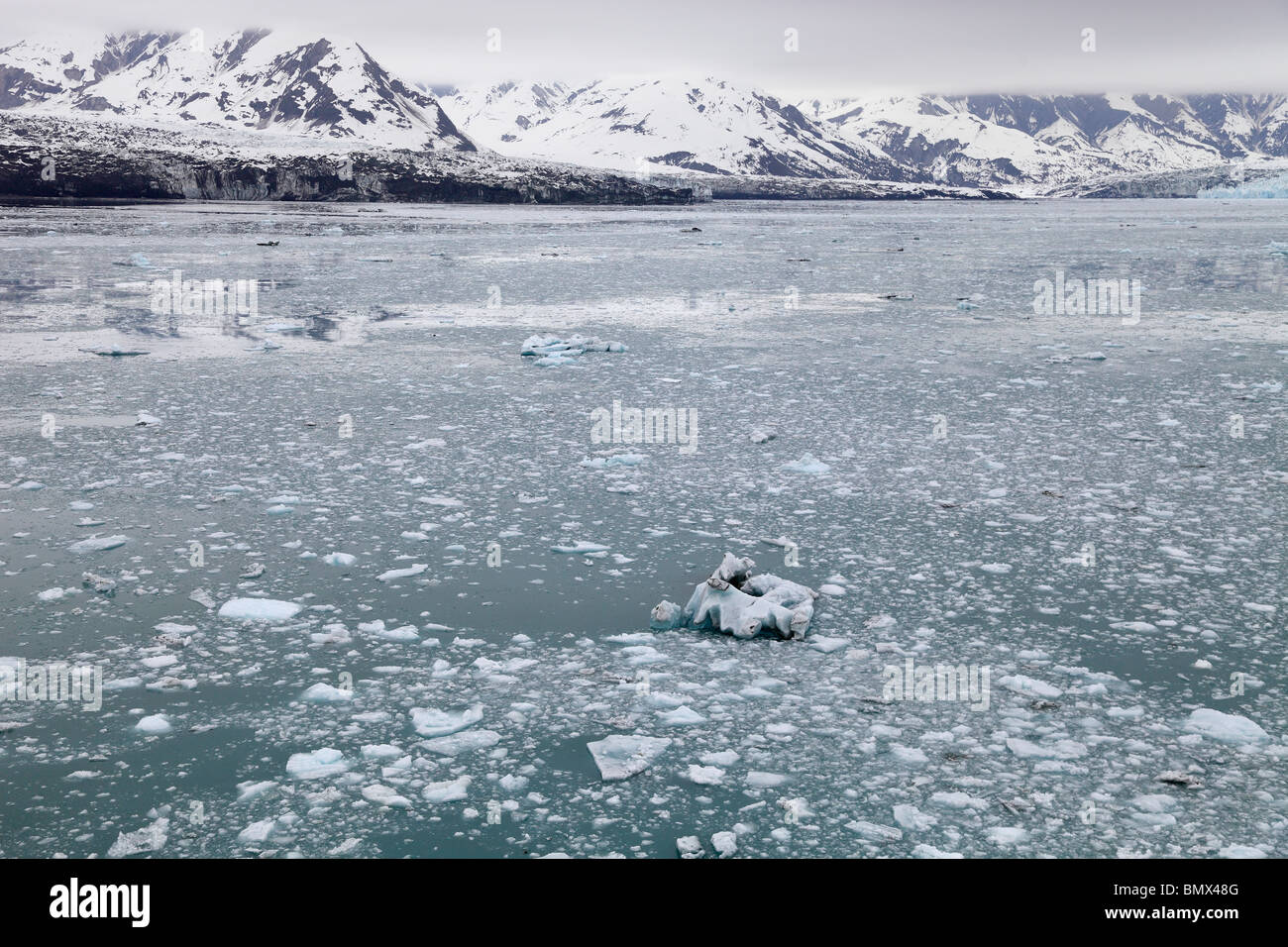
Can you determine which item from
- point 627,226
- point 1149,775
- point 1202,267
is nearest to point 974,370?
point 1149,775

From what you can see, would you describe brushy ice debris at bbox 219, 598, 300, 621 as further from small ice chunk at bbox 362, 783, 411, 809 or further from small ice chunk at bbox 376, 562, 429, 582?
small ice chunk at bbox 362, 783, 411, 809

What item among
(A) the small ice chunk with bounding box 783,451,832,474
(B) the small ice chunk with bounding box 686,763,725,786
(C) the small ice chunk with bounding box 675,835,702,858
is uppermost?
(A) the small ice chunk with bounding box 783,451,832,474

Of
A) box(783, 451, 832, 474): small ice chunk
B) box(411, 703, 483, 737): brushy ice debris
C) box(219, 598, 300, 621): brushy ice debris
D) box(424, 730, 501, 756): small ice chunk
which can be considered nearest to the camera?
box(424, 730, 501, 756): small ice chunk

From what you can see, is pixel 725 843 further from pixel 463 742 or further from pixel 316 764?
pixel 316 764

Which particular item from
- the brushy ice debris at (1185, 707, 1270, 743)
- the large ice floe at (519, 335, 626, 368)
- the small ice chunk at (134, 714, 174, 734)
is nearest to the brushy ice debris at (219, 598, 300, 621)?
the small ice chunk at (134, 714, 174, 734)

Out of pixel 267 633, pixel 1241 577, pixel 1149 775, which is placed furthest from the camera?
pixel 1241 577

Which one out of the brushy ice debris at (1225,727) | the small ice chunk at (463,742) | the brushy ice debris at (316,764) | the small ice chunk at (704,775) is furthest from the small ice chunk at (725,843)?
the brushy ice debris at (1225,727)

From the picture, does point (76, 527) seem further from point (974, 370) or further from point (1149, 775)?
point (974, 370)
